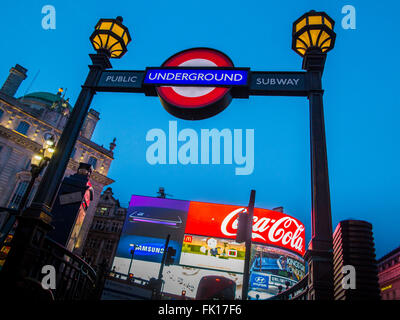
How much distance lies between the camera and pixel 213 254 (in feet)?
102

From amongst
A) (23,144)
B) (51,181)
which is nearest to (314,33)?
(51,181)

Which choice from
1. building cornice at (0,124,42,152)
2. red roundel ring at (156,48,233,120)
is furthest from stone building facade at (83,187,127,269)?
red roundel ring at (156,48,233,120)

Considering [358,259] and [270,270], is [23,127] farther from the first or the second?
[358,259]

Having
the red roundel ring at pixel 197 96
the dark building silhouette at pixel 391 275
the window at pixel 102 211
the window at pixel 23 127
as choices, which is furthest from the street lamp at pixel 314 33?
the window at pixel 102 211

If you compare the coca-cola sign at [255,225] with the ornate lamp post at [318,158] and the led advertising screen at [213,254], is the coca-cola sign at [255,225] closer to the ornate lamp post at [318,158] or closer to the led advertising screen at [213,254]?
the led advertising screen at [213,254]

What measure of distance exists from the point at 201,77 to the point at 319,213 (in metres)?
3.38

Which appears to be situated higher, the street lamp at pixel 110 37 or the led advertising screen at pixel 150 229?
the led advertising screen at pixel 150 229

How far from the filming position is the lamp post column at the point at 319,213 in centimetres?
358

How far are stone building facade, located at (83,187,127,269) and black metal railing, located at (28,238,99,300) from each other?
1722 inches

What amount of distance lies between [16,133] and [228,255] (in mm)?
30899

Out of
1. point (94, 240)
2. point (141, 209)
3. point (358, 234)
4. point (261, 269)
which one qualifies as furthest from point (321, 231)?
point (94, 240)

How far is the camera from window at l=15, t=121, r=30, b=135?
3734cm

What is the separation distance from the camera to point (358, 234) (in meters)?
3.02
